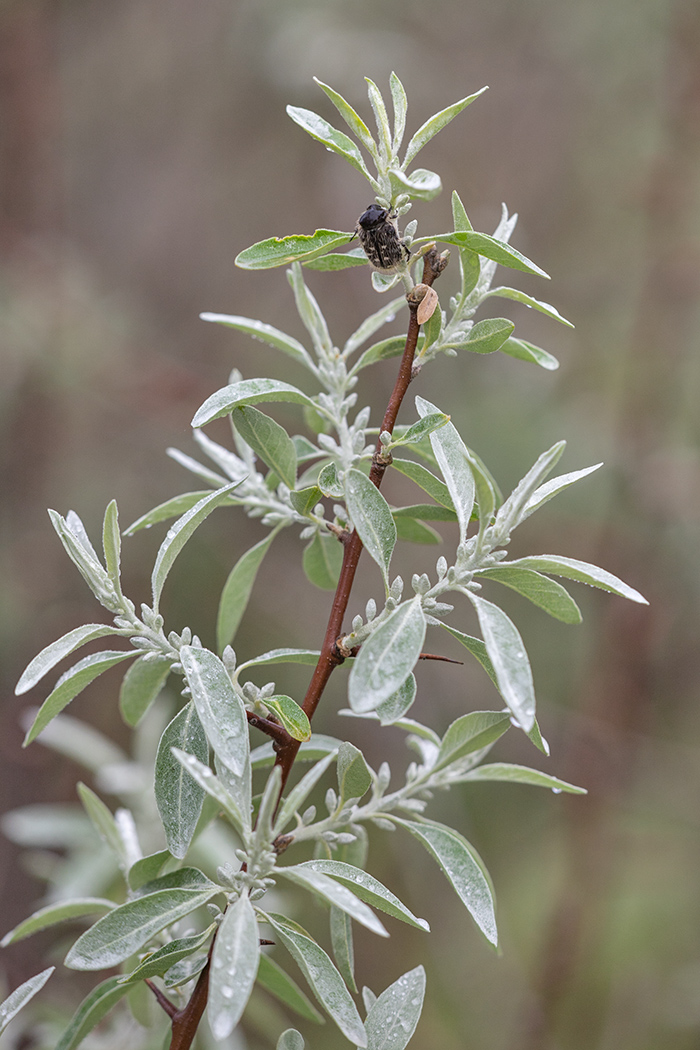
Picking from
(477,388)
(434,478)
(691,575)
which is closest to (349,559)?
(434,478)

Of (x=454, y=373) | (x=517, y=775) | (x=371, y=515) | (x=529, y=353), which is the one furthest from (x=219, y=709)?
(x=454, y=373)

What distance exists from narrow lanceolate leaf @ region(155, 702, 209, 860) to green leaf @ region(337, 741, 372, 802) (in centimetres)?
11

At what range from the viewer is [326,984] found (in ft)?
1.79

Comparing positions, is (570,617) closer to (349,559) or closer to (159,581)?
(349,559)

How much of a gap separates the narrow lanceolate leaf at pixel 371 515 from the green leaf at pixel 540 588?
0.08 meters

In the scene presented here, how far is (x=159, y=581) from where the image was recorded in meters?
0.62

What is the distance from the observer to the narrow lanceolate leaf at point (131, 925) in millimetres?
561

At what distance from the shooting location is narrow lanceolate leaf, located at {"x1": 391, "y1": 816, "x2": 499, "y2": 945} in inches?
23.4

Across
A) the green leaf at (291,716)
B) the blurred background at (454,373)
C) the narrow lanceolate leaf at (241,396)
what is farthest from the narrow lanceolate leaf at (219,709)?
the blurred background at (454,373)

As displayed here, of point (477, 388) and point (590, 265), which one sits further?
point (590, 265)

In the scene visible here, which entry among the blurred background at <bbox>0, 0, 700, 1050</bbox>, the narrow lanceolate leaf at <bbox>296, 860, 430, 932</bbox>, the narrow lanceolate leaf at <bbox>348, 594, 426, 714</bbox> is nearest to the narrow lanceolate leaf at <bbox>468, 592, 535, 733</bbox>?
the narrow lanceolate leaf at <bbox>348, 594, 426, 714</bbox>

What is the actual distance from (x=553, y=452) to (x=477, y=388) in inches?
107

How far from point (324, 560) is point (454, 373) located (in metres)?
2.47

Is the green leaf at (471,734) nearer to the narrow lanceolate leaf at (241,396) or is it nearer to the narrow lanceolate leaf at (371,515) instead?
the narrow lanceolate leaf at (371,515)
